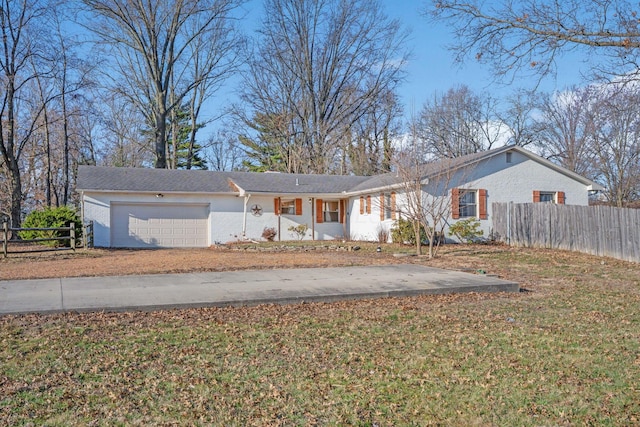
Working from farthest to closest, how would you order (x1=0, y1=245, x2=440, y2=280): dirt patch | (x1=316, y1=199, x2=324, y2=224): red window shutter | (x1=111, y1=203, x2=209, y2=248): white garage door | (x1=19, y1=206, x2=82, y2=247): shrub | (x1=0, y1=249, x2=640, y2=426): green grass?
(x1=316, y1=199, x2=324, y2=224): red window shutter
(x1=111, y1=203, x2=209, y2=248): white garage door
(x1=19, y1=206, x2=82, y2=247): shrub
(x1=0, y1=245, x2=440, y2=280): dirt patch
(x1=0, y1=249, x2=640, y2=426): green grass

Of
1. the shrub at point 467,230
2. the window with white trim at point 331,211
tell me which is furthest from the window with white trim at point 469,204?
the window with white trim at point 331,211

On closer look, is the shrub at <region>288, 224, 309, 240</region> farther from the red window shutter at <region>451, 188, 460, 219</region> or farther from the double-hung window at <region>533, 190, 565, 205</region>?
the double-hung window at <region>533, 190, 565, 205</region>

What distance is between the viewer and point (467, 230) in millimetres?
19797

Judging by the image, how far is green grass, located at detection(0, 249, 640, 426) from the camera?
3.66m

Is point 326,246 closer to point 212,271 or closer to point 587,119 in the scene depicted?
point 212,271

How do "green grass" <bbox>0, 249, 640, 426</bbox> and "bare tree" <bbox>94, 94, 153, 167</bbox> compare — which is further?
"bare tree" <bbox>94, 94, 153, 167</bbox>

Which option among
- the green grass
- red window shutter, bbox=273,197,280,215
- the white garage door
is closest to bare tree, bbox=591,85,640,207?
red window shutter, bbox=273,197,280,215

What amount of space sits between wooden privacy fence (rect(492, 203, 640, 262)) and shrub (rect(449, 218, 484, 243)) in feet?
3.02

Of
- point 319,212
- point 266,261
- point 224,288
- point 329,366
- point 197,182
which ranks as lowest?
point 329,366

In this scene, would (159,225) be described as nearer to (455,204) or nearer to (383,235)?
(383,235)

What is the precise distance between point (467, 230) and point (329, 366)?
16088 mm

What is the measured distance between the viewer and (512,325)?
Answer: 6371 millimetres

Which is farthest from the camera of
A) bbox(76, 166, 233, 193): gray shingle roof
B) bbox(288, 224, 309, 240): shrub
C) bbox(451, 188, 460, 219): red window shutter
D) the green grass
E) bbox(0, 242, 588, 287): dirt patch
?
bbox(288, 224, 309, 240): shrub

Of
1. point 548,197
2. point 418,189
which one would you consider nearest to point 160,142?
point 418,189
